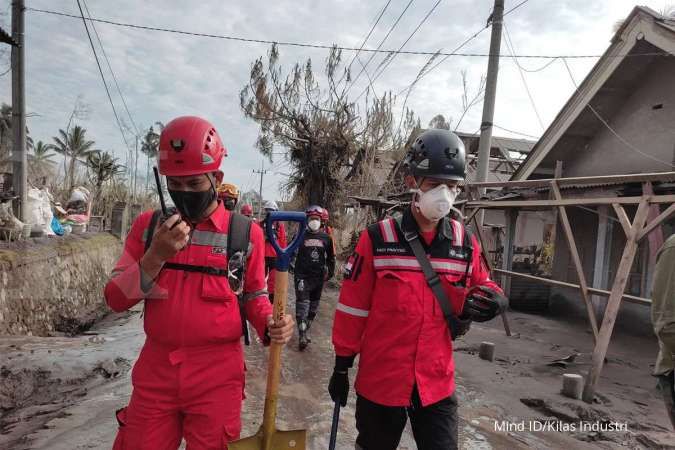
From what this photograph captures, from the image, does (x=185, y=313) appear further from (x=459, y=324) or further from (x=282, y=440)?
(x=459, y=324)

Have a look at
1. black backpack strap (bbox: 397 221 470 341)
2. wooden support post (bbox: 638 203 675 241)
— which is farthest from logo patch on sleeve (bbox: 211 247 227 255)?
wooden support post (bbox: 638 203 675 241)

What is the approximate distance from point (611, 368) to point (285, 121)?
1347 cm

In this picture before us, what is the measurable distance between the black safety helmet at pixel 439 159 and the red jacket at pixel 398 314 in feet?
0.88

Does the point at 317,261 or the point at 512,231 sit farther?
the point at 512,231

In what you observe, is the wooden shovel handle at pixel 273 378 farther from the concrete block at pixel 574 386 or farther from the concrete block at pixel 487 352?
the concrete block at pixel 487 352

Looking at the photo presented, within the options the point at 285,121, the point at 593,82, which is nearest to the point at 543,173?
the point at 593,82

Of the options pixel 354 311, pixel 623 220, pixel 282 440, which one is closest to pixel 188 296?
pixel 282 440

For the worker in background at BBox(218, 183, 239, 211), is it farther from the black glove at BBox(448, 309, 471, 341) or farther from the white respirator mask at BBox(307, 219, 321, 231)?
the black glove at BBox(448, 309, 471, 341)

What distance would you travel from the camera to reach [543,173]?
1110 cm

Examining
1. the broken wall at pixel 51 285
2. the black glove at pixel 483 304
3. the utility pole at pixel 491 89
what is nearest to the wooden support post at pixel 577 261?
the utility pole at pixel 491 89

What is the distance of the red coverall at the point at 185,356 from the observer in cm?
179

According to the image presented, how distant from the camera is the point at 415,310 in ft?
7.14

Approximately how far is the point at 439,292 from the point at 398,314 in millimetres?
237

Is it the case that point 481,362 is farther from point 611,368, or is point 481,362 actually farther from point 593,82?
point 593,82
